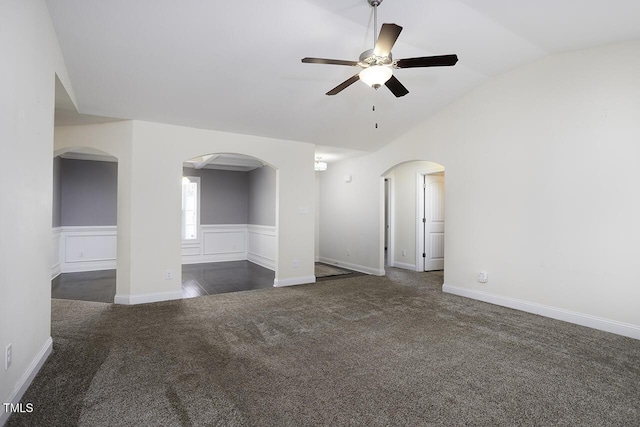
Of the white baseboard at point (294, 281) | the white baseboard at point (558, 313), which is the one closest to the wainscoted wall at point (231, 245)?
the white baseboard at point (294, 281)

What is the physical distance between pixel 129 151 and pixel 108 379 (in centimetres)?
301

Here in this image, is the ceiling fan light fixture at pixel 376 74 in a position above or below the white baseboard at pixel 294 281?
above

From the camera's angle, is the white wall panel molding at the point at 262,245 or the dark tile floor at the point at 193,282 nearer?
the dark tile floor at the point at 193,282

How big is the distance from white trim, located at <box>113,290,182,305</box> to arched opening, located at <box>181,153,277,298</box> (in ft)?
6.94

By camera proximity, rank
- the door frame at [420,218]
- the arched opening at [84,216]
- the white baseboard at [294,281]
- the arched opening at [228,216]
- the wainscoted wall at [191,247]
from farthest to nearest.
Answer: the arched opening at [228,216], the door frame at [420,218], the wainscoted wall at [191,247], the arched opening at [84,216], the white baseboard at [294,281]

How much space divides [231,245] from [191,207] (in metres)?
1.37

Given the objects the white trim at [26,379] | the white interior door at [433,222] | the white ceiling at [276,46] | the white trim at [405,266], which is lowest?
the white trim at [405,266]

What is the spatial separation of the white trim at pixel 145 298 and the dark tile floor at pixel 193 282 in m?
0.23

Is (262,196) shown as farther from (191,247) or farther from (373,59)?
(373,59)

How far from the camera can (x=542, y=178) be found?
12.8 ft

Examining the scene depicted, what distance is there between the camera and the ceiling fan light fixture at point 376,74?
8.44 ft

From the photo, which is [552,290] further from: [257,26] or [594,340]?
[257,26]

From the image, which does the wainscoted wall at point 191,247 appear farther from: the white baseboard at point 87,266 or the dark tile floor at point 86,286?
the dark tile floor at point 86,286

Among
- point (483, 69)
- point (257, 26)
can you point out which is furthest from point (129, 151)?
point (483, 69)
